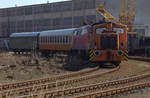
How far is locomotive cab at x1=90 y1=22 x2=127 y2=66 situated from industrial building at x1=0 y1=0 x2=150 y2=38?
38.9m

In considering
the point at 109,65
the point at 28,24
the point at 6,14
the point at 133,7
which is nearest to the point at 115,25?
the point at 109,65

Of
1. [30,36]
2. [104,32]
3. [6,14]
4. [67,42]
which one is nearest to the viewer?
[104,32]

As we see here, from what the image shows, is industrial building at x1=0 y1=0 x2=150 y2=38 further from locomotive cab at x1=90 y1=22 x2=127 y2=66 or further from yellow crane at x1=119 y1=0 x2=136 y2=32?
locomotive cab at x1=90 y1=22 x2=127 y2=66

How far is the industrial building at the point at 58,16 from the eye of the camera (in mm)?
55500

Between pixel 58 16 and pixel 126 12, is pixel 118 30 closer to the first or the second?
pixel 126 12

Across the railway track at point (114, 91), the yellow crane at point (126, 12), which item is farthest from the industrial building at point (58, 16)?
the railway track at point (114, 91)

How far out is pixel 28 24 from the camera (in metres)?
65.6

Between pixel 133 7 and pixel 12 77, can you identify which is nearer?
pixel 12 77

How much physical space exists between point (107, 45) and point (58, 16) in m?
46.9

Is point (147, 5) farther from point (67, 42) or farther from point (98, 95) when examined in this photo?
point (98, 95)

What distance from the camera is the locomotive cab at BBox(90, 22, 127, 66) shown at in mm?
14938

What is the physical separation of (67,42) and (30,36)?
918cm

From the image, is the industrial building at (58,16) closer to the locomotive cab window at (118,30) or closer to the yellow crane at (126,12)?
the yellow crane at (126,12)

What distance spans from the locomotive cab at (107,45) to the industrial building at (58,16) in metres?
38.9
